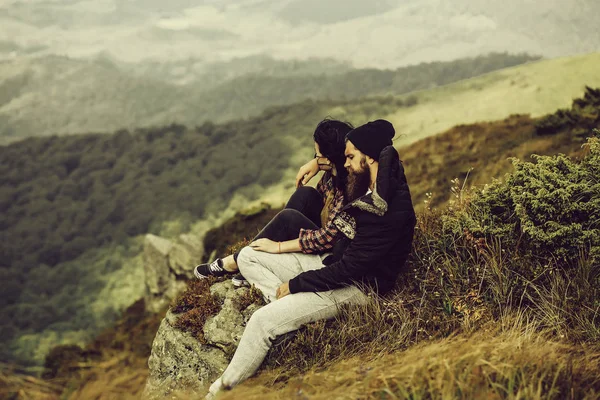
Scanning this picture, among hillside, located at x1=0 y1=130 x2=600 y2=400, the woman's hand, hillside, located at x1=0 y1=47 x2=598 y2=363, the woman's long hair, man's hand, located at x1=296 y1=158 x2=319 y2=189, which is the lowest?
hillside, located at x1=0 y1=47 x2=598 y2=363

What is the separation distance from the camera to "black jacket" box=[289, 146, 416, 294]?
3727 mm

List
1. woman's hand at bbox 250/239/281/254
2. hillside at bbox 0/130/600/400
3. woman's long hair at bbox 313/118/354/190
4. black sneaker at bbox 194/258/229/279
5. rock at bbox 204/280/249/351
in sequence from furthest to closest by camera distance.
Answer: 1. black sneaker at bbox 194/258/229/279
2. woman's long hair at bbox 313/118/354/190
3. woman's hand at bbox 250/239/281/254
4. rock at bbox 204/280/249/351
5. hillside at bbox 0/130/600/400

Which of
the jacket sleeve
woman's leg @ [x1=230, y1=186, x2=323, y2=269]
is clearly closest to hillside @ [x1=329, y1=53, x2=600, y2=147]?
woman's leg @ [x1=230, y1=186, x2=323, y2=269]

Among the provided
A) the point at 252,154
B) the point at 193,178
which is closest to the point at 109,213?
the point at 193,178

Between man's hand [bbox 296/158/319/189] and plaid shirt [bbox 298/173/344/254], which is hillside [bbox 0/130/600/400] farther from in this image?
man's hand [bbox 296/158/319/189]

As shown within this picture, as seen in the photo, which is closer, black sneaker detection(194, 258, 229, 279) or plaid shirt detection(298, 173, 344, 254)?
plaid shirt detection(298, 173, 344, 254)

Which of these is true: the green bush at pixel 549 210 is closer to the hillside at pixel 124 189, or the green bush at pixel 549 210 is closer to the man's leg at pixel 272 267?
the man's leg at pixel 272 267

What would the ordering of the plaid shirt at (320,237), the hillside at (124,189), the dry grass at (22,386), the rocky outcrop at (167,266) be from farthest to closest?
1. the hillside at (124,189)
2. the rocky outcrop at (167,266)
3. the plaid shirt at (320,237)
4. the dry grass at (22,386)

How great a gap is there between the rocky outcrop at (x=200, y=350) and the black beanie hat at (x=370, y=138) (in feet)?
5.53

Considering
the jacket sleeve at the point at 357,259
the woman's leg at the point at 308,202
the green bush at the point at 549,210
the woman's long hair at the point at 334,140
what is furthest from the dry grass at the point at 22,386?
the green bush at the point at 549,210

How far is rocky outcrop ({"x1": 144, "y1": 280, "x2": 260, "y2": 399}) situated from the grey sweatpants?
0.36m

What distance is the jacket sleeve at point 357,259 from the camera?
375 centimetres

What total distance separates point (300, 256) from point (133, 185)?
8905 centimetres

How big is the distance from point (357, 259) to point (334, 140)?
4.98 ft
